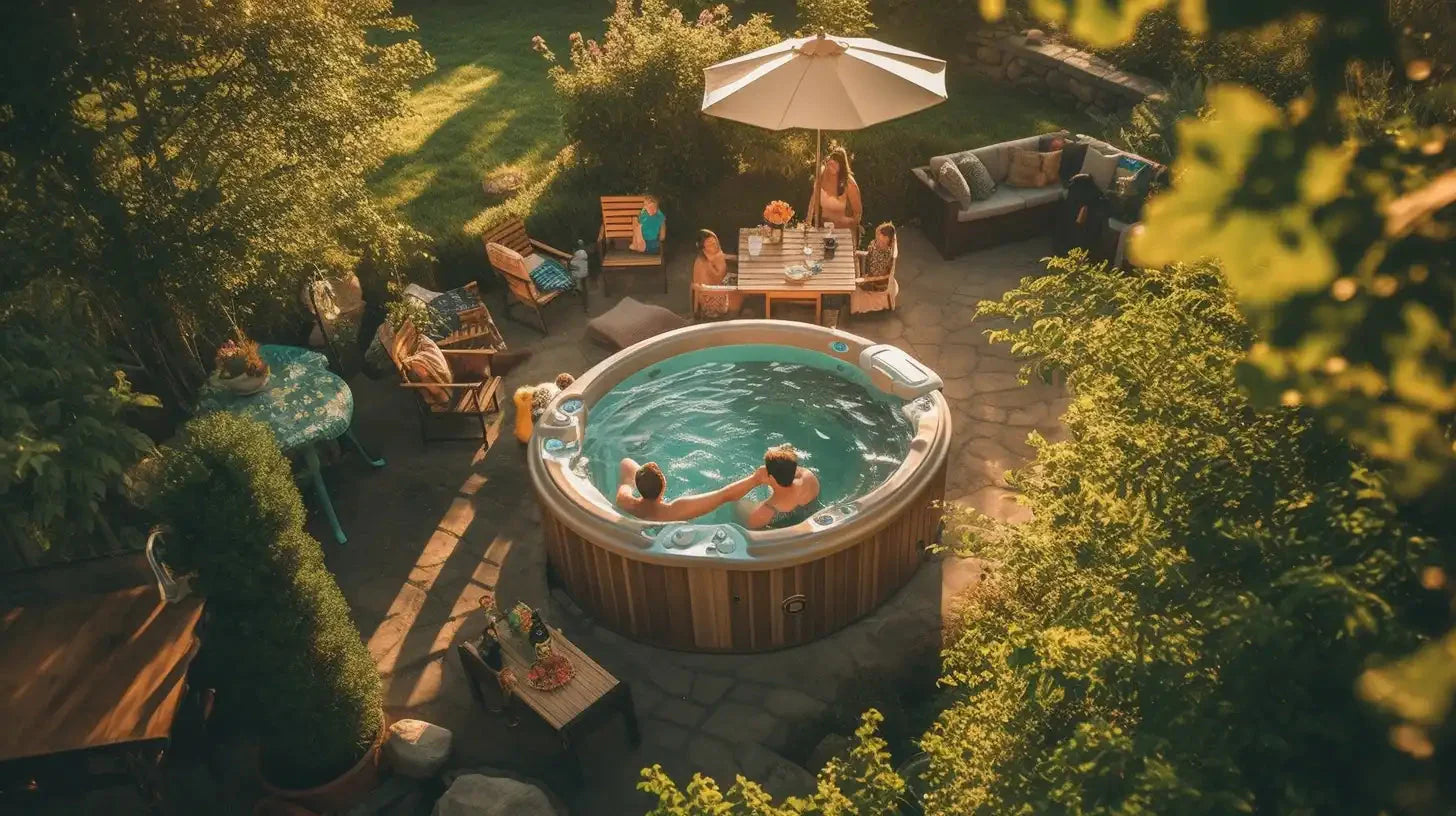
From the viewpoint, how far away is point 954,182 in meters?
10.6

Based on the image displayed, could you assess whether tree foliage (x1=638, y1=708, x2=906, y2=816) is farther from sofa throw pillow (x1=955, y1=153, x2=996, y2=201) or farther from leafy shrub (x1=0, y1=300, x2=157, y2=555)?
sofa throw pillow (x1=955, y1=153, x2=996, y2=201)

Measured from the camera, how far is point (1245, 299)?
1580 mm

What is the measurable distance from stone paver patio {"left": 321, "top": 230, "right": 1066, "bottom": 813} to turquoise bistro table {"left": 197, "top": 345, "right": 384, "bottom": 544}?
26.5 inches

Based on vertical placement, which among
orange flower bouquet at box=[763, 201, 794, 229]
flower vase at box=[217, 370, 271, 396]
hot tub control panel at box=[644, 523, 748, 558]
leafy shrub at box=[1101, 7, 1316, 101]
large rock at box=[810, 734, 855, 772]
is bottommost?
large rock at box=[810, 734, 855, 772]

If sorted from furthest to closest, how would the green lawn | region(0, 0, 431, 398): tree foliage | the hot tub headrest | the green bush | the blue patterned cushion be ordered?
the green lawn
the blue patterned cushion
the hot tub headrest
region(0, 0, 431, 398): tree foliage
the green bush

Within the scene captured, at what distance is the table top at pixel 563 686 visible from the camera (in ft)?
19.4

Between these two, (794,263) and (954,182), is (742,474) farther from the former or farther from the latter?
(954,182)

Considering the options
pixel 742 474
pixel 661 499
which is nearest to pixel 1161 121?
pixel 742 474

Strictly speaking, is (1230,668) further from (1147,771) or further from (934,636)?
(934,636)

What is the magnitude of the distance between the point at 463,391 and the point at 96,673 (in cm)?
Answer: 389

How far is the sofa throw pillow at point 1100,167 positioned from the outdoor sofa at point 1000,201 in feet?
0.04

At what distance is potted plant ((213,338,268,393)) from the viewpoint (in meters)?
7.60

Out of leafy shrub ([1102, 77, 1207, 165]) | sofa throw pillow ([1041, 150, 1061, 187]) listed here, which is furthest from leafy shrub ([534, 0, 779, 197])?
leafy shrub ([1102, 77, 1207, 165])

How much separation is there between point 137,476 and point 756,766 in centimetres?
469
